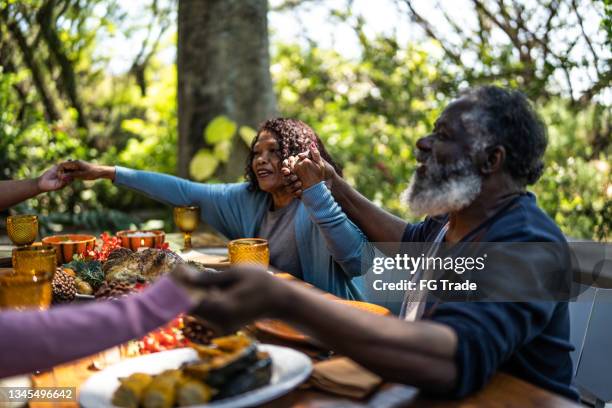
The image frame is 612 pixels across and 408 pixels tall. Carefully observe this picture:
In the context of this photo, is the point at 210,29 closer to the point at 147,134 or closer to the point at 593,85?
the point at 147,134

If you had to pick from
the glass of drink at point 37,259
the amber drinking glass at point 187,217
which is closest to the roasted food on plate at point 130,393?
the glass of drink at point 37,259

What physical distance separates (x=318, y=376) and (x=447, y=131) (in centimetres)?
84

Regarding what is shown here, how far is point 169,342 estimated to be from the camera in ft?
5.35

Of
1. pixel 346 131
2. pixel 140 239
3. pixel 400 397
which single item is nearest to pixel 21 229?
pixel 140 239

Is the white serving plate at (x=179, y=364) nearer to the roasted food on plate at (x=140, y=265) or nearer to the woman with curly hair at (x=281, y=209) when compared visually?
the roasted food on plate at (x=140, y=265)

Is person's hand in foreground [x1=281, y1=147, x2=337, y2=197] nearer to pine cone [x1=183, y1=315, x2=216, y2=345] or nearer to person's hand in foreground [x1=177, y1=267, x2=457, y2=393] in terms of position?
pine cone [x1=183, y1=315, x2=216, y2=345]

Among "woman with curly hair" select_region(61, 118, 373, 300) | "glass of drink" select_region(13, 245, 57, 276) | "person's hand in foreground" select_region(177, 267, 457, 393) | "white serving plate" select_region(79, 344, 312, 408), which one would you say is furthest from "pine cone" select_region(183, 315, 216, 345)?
"woman with curly hair" select_region(61, 118, 373, 300)

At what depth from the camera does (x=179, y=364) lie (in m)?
1.45

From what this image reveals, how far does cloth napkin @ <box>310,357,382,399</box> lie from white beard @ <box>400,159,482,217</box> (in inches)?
23.7

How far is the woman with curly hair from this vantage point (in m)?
2.49

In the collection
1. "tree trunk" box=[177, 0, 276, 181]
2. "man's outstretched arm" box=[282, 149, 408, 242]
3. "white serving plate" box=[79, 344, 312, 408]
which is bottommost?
"white serving plate" box=[79, 344, 312, 408]

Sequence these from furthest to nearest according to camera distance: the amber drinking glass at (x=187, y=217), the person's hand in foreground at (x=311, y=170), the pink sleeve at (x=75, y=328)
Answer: the amber drinking glass at (x=187, y=217), the person's hand in foreground at (x=311, y=170), the pink sleeve at (x=75, y=328)

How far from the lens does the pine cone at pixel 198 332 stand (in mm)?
1656

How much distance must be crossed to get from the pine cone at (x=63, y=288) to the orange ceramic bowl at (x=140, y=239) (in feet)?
2.28
